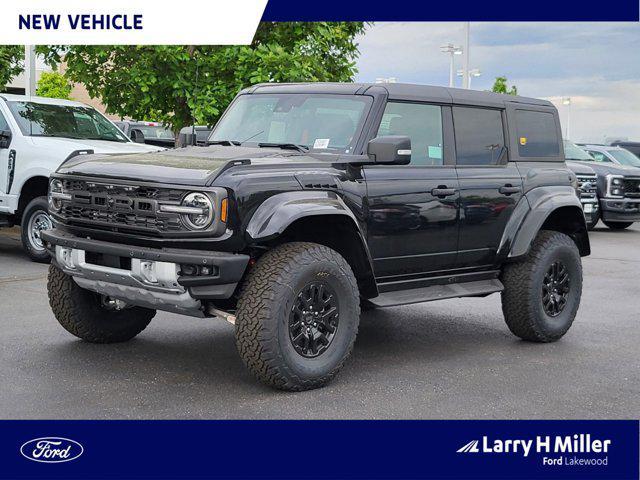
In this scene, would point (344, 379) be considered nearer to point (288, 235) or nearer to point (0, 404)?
point (288, 235)

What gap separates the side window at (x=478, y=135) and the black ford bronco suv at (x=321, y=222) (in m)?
0.01

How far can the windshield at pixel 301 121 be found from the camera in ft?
22.0

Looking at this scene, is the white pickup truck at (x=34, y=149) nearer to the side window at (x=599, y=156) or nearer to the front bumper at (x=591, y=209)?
the front bumper at (x=591, y=209)

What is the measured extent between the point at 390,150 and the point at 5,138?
722 cm

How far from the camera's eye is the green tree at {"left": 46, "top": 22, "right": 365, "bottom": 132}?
1475 cm

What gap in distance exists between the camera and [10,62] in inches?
693

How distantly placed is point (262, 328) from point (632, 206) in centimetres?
1578

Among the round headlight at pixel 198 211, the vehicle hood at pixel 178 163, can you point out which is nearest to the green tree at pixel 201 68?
the vehicle hood at pixel 178 163

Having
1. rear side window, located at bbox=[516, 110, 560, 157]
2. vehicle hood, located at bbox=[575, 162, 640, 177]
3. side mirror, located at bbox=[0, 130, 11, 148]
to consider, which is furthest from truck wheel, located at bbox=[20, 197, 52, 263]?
vehicle hood, located at bbox=[575, 162, 640, 177]

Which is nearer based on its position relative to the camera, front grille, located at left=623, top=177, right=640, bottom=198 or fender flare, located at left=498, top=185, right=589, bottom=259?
fender flare, located at left=498, top=185, right=589, bottom=259

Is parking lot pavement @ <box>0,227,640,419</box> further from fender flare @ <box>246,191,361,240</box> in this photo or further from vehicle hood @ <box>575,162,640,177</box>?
vehicle hood @ <box>575,162,640,177</box>

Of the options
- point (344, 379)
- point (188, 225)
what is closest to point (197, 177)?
point (188, 225)

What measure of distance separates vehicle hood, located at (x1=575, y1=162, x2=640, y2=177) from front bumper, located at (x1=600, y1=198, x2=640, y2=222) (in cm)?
57

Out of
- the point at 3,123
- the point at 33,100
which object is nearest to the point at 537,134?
the point at 3,123
